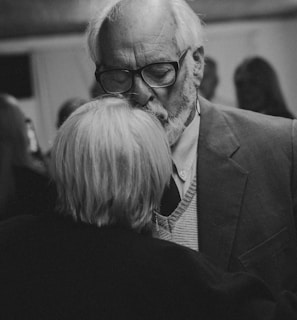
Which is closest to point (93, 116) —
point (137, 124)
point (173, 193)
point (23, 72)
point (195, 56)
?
point (137, 124)

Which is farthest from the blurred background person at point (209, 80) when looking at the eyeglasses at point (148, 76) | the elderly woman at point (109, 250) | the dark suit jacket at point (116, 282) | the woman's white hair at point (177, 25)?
the dark suit jacket at point (116, 282)

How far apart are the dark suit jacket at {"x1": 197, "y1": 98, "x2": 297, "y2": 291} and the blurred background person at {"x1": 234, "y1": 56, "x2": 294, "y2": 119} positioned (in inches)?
49.7

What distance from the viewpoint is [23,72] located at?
6480 millimetres

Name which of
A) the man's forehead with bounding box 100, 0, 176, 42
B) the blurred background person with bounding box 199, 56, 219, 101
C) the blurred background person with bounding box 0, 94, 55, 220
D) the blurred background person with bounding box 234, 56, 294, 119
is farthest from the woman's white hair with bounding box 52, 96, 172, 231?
the blurred background person with bounding box 199, 56, 219, 101

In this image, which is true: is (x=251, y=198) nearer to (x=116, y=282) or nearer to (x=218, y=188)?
(x=218, y=188)

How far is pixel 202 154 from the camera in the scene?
1.41 metres

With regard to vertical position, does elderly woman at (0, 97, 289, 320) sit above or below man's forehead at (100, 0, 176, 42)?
below

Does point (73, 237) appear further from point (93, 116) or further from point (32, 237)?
point (93, 116)

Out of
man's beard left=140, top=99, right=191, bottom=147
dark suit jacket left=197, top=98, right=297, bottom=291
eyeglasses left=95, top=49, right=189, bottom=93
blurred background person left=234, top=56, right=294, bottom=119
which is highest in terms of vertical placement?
eyeglasses left=95, top=49, right=189, bottom=93

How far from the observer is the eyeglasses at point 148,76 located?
53.7 inches

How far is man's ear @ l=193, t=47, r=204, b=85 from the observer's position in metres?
1.46

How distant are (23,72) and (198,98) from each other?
530 centimetres

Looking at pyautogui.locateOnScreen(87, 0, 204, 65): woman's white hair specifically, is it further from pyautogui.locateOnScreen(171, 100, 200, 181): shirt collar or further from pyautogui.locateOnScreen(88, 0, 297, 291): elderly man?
pyautogui.locateOnScreen(171, 100, 200, 181): shirt collar

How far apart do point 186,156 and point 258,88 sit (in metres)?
1.43
